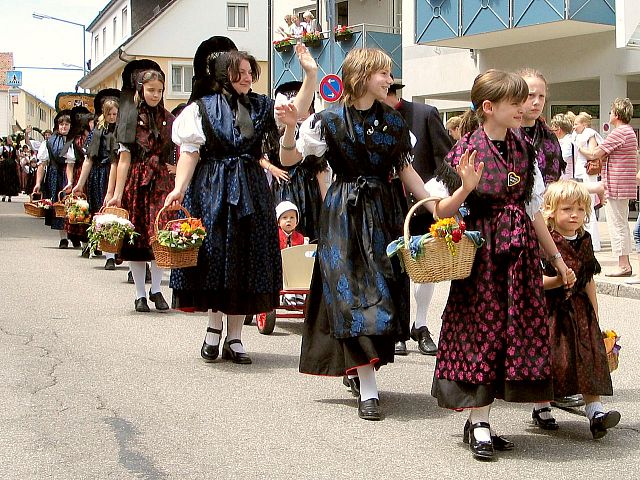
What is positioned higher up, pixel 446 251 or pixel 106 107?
pixel 106 107

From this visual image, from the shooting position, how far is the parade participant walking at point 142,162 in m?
10.5

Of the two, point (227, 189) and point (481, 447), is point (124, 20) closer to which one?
point (227, 189)

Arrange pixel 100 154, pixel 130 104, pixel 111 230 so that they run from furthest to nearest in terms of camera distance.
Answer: pixel 100 154, pixel 130 104, pixel 111 230

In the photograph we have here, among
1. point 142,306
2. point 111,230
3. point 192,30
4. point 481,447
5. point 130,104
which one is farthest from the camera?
point 192,30

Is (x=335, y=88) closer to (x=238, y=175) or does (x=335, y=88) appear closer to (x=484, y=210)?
(x=238, y=175)

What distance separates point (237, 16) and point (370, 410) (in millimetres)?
52683

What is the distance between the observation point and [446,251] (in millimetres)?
5273

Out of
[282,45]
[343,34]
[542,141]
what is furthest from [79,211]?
[282,45]

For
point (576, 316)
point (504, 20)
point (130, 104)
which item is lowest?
point (576, 316)

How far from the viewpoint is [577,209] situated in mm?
5863

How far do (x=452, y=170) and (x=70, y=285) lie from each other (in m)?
8.11

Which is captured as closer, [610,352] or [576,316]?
[576,316]

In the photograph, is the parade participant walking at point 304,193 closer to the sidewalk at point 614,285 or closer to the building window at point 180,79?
the sidewalk at point 614,285

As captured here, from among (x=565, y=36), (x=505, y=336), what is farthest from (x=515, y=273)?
(x=565, y=36)
